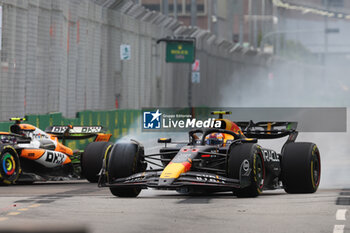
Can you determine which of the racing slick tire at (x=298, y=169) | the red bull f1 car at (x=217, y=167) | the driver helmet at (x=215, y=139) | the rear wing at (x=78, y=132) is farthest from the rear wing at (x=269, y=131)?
the rear wing at (x=78, y=132)

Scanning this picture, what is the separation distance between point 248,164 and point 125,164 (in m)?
1.89

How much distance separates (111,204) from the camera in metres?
12.7

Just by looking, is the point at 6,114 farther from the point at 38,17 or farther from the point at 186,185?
the point at 186,185

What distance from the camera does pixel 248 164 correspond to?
13125 millimetres

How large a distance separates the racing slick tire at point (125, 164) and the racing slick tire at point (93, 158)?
2.53 meters

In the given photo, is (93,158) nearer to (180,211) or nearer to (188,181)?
(188,181)

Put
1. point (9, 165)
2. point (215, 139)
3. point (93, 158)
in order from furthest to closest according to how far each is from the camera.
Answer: point (93, 158)
point (9, 165)
point (215, 139)

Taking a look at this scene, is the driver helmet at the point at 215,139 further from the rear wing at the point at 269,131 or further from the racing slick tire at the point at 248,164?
the rear wing at the point at 269,131

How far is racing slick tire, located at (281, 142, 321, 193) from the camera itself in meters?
14.3

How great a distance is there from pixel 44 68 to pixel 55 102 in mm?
1136

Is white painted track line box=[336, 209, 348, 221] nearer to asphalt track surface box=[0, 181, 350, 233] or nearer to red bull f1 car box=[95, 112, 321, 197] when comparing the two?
asphalt track surface box=[0, 181, 350, 233]

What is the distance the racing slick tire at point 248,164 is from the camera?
13141 mm

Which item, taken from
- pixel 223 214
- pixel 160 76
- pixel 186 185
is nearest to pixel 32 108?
pixel 186 185

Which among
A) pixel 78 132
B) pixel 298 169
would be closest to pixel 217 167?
pixel 298 169
